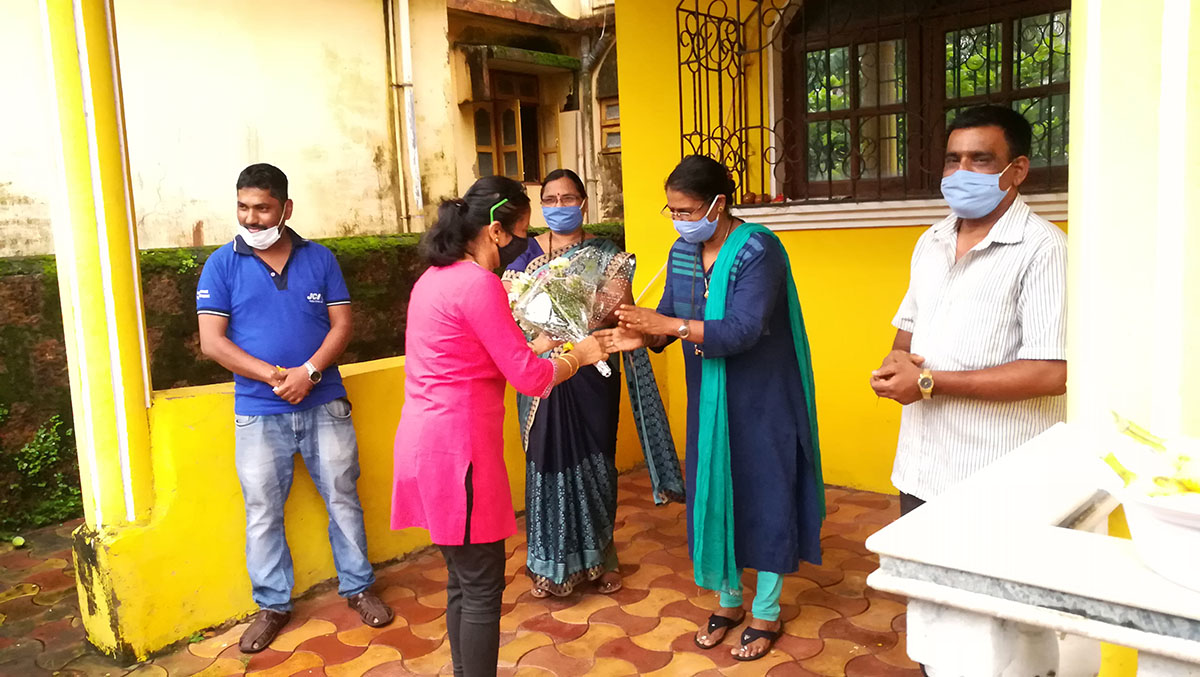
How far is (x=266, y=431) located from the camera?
11.0 ft

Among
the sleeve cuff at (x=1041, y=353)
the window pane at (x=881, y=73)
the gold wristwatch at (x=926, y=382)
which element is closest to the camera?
the sleeve cuff at (x=1041, y=353)

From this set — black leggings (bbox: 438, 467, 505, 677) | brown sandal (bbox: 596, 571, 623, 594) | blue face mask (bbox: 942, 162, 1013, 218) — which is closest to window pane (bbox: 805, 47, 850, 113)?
blue face mask (bbox: 942, 162, 1013, 218)

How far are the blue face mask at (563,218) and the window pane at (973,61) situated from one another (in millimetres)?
1902

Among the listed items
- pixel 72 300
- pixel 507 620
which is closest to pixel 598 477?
pixel 507 620

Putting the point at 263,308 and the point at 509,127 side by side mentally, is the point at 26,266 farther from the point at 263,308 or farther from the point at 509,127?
the point at 509,127

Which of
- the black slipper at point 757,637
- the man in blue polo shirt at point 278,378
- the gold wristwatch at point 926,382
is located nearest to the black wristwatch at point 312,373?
the man in blue polo shirt at point 278,378

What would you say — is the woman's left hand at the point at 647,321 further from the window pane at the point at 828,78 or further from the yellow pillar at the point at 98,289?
the window pane at the point at 828,78

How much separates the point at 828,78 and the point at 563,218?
5.83 feet

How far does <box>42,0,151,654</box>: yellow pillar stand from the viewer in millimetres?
3055

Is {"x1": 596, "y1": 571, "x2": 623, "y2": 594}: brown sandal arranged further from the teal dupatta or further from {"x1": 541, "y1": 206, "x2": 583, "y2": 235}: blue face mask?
{"x1": 541, "y1": 206, "x2": 583, "y2": 235}: blue face mask

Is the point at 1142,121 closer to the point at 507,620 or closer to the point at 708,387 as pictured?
the point at 708,387

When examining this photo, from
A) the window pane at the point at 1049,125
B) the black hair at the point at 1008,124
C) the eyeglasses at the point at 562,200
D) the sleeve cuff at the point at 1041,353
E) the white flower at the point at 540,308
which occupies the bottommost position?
the sleeve cuff at the point at 1041,353

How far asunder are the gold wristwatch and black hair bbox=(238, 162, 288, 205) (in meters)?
2.34

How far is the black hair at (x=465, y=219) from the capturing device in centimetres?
247
